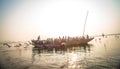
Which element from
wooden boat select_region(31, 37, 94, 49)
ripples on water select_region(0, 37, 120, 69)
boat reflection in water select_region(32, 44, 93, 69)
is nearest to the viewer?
ripples on water select_region(0, 37, 120, 69)

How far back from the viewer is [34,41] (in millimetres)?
35406

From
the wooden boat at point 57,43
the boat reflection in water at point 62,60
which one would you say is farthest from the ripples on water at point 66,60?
the wooden boat at point 57,43

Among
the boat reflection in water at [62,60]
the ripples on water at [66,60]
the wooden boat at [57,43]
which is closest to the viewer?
the ripples on water at [66,60]

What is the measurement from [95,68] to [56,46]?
1749cm

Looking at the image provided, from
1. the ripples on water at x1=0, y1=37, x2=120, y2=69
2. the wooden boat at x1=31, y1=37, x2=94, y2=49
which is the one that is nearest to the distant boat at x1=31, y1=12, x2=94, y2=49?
the wooden boat at x1=31, y1=37, x2=94, y2=49

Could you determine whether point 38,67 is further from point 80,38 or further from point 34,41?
point 80,38

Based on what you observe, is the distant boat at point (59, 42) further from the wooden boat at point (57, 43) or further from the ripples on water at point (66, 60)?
the ripples on water at point (66, 60)

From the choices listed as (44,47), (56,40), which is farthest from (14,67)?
(56,40)

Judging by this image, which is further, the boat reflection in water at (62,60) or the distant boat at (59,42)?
the distant boat at (59,42)

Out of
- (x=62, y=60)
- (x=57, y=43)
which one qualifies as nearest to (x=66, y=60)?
(x=62, y=60)

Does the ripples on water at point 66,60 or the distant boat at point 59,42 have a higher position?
the distant boat at point 59,42

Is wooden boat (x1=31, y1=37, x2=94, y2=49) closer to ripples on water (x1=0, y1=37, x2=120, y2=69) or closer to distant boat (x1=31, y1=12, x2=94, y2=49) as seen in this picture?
distant boat (x1=31, y1=12, x2=94, y2=49)

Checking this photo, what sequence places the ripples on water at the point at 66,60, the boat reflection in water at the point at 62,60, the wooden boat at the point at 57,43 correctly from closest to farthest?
1. the ripples on water at the point at 66,60
2. the boat reflection in water at the point at 62,60
3. the wooden boat at the point at 57,43

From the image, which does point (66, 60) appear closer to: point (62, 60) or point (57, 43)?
point (62, 60)
